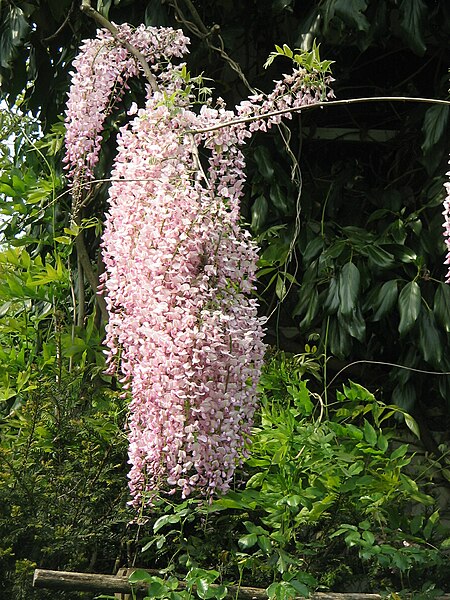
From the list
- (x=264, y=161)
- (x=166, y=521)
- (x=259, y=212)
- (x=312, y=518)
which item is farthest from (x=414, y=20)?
(x=166, y=521)

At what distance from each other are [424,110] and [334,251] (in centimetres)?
59

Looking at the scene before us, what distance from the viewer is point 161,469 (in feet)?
6.27

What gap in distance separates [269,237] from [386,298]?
413 millimetres

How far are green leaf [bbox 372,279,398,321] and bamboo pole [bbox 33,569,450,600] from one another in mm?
887

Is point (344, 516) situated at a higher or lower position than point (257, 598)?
higher

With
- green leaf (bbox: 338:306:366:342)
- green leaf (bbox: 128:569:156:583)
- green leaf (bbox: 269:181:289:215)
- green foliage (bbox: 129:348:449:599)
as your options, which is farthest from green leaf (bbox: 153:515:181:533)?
green leaf (bbox: 269:181:289:215)

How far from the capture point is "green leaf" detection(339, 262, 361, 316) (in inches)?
109

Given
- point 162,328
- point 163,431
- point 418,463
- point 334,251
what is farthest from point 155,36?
point 418,463

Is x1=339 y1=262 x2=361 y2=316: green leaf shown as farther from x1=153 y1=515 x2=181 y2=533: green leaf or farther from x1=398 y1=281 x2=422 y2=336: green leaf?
x1=153 y1=515 x2=181 y2=533: green leaf

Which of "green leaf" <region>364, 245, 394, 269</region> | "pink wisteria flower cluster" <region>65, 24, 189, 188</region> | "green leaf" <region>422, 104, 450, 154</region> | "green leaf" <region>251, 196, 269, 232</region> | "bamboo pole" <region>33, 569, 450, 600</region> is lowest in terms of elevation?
"bamboo pole" <region>33, 569, 450, 600</region>

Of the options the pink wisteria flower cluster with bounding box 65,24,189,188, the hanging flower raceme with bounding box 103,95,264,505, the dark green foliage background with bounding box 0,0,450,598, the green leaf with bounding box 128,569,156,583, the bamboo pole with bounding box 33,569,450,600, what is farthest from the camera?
the pink wisteria flower cluster with bounding box 65,24,189,188

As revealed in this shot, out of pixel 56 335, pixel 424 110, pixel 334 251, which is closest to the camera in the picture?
pixel 56 335

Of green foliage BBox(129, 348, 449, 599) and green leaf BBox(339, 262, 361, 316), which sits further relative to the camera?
green leaf BBox(339, 262, 361, 316)

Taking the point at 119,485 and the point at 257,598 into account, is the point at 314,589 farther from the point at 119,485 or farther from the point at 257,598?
the point at 119,485
